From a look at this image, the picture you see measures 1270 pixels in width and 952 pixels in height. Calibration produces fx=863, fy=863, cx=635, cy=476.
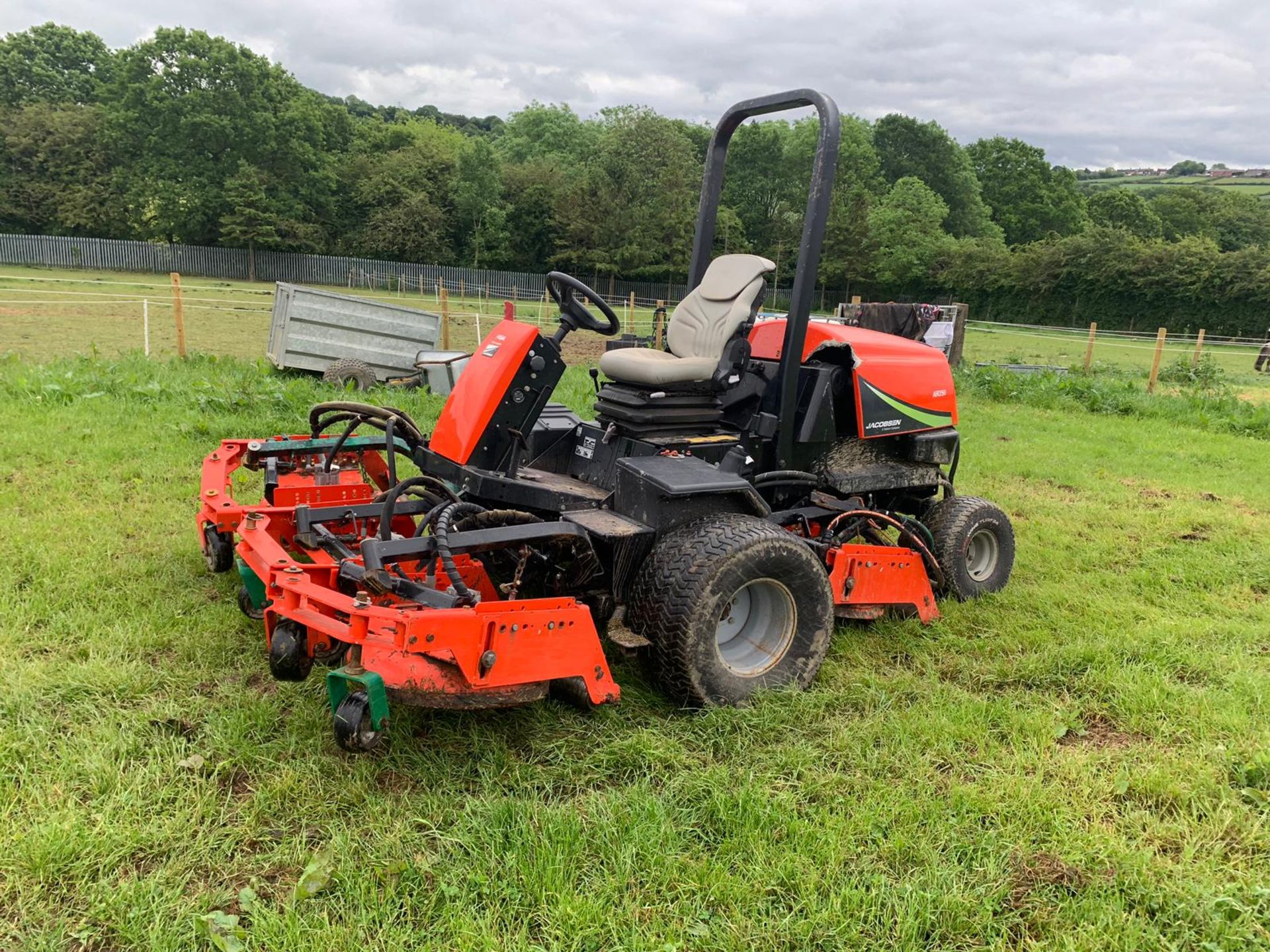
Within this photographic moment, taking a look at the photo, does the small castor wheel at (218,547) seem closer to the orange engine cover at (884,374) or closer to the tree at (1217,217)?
the orange engine cover at (884,374)

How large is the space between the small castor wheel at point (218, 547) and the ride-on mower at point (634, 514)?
10mm

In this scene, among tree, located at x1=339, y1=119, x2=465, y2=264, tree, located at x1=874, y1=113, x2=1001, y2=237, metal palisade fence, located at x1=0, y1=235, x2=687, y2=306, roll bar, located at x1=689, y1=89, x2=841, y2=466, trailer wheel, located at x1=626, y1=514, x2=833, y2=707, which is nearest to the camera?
trailer wheel, located at x1=626, y1=514, x2=833, y2=707

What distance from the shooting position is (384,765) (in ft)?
9.33

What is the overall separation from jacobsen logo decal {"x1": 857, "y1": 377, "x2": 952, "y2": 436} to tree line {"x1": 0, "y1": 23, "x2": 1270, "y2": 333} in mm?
34251

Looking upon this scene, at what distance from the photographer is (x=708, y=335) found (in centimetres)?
421

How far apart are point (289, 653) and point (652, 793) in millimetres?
1250

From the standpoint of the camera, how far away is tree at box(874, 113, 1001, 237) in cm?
6322

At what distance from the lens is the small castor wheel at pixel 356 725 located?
8.12ft

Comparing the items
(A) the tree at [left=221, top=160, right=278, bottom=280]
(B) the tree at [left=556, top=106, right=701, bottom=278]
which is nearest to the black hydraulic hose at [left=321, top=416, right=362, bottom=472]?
(B) the tree at [left=556, top=106, right=701, bottom=278]

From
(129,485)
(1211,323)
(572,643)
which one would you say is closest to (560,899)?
(572,643)

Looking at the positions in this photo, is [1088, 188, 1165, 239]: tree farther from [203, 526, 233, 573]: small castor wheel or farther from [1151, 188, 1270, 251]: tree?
[203, 526, 233, 573]: small castor wheel

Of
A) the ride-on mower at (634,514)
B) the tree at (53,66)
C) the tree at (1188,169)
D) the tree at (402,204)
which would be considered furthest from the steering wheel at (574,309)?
the tree at (1188,169)

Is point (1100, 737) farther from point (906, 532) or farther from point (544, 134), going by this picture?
point (544, 134)

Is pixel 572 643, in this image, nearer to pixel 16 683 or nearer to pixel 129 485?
pixel 16 683
